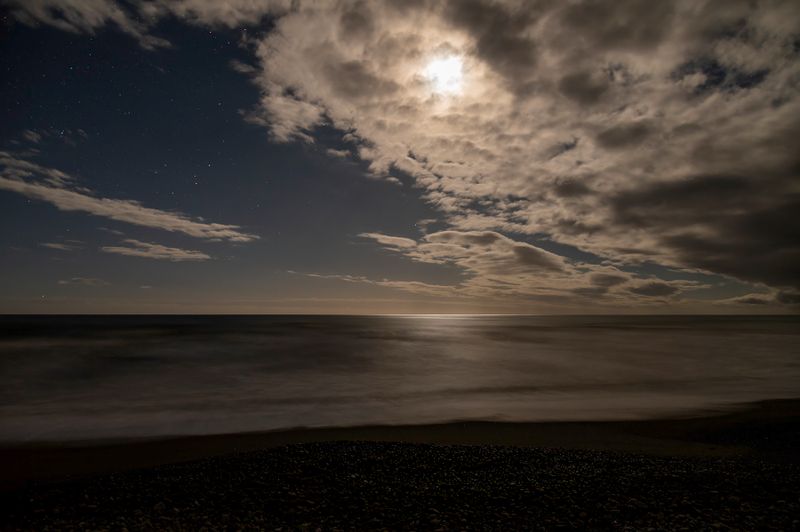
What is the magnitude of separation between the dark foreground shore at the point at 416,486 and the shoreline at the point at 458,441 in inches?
4.9

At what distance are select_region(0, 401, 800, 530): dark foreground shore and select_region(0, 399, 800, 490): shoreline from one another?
0.13 meters

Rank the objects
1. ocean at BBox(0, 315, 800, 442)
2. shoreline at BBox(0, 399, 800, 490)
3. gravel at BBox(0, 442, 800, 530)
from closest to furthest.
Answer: gravel at BBox(0, 442, 800, 530)
shoreline at BBox(0, 399, 800, 490)
ocean at BBox(0, 315, 800, 442)

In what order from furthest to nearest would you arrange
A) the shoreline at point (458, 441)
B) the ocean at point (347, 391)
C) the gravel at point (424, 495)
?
the ocean at point (347, 391) < the shoreline at point (458, 441) < the gravel at point (424, 495)

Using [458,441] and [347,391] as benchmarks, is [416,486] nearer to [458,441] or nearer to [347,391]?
[458,441]

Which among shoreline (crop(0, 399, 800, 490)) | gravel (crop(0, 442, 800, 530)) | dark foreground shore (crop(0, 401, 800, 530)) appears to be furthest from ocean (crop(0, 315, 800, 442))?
gravel (crop(0, 442, 800, 530))

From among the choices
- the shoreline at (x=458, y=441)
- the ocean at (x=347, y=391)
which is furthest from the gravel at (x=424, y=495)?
the ocean at (x=347, y=391)

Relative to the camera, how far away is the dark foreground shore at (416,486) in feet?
25.3

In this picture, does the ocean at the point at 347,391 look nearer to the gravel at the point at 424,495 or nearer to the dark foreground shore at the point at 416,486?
the dark foreground shore at the point at 416,486

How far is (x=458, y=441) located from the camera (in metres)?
14.7

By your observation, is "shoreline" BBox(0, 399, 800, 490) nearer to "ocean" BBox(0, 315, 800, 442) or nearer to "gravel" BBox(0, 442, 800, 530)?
"ocean" BBox(0, 315, 800, 442)

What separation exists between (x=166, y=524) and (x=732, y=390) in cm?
3316

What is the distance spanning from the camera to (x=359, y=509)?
26.7ft

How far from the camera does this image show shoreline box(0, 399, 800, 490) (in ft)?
42.3

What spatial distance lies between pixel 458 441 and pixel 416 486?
5.82m
